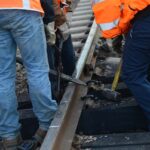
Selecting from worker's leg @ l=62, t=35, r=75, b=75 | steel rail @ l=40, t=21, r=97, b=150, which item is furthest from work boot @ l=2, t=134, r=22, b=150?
worker's leg @ l=62, t=35, r=75, b=75

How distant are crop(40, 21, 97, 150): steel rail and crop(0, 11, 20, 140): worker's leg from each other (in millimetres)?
394

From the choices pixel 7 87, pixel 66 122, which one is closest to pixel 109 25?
pixel 66 122

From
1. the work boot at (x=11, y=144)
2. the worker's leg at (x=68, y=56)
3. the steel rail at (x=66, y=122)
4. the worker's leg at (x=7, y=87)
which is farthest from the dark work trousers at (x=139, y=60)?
the worker's leg at (x=68, y=56)

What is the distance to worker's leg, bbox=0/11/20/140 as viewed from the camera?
4270 mm

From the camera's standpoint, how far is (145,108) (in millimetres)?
4406

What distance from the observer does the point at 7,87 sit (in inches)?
169

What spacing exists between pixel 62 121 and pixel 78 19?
4.77 metres

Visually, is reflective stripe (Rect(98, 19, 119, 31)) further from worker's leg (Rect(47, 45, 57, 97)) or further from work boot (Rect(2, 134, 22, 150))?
work boot (Rect(2, 134, 22, 150))

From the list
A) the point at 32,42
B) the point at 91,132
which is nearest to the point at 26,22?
the point at 32,42

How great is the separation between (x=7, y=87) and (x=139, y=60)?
1191 millimetres

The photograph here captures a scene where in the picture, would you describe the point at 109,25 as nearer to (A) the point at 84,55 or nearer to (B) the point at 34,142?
(B) the point at 34,142

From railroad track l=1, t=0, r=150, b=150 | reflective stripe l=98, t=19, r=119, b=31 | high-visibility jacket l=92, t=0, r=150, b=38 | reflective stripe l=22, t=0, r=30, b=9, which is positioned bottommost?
railroad track l=1, t=0, r=150, b=150

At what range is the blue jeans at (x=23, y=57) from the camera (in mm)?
4172

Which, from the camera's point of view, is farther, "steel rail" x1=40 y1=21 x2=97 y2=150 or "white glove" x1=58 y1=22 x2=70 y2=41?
"white glove" x1=58 y1=22 x2=70 y2=41
